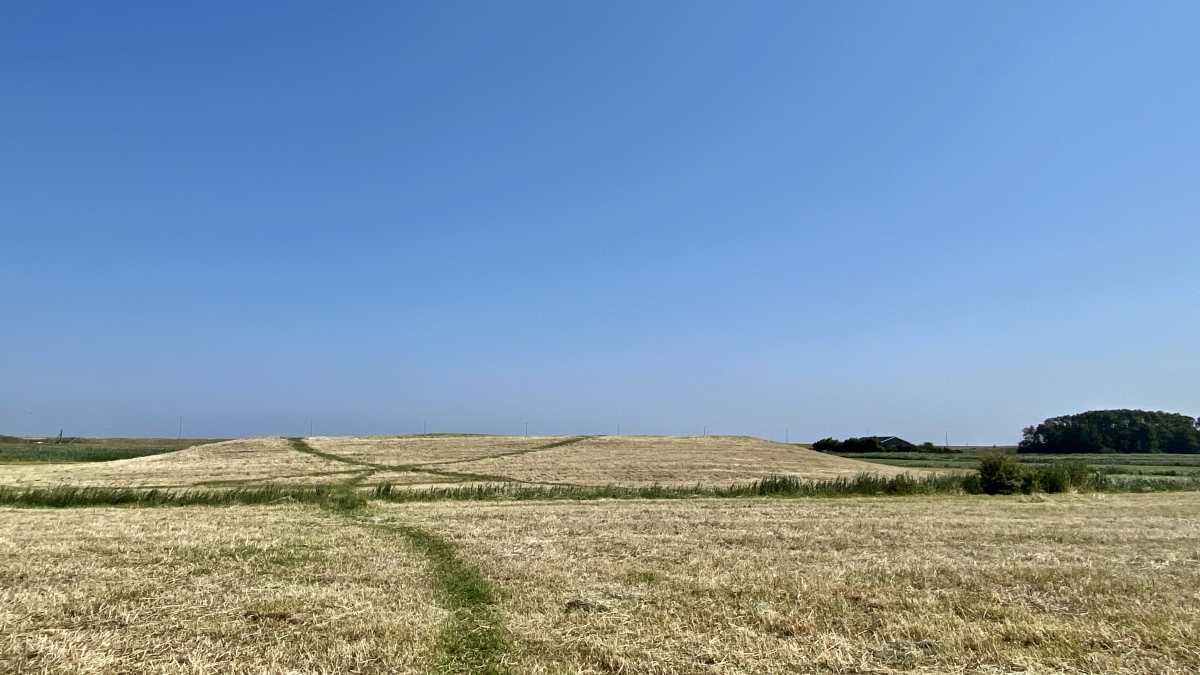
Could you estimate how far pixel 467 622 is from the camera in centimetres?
960

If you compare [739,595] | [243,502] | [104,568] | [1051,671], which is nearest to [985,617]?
[1051,671]

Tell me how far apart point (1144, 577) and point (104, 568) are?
17.6 metres

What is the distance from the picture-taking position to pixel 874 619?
9531 mm

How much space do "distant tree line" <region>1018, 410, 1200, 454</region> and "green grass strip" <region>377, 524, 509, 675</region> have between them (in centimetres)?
11893

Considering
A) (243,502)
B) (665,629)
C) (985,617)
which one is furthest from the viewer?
(243,502)

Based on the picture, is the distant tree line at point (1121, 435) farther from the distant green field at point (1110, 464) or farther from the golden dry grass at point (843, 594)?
the golden dry grass at point (843, 594)

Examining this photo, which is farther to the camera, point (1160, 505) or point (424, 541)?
point (1160, 505)

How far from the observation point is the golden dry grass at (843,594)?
26.2 ft

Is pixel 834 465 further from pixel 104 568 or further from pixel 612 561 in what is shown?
pixel 104 568

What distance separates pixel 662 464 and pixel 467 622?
158 ft

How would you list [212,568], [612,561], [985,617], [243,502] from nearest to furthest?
[985,617] < [212,568] < [612,561] < [243,502]

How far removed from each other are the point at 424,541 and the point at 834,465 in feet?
169

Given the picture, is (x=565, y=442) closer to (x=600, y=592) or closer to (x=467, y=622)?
(x=600, y=592)

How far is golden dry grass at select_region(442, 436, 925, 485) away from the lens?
49.4 meters
